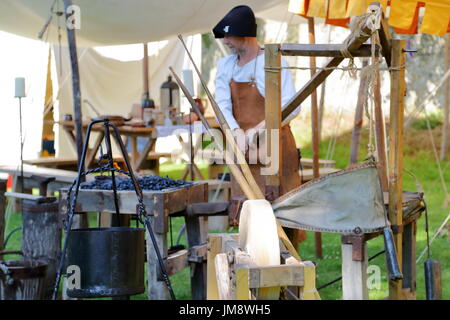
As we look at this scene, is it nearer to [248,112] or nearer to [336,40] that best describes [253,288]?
[248,112]

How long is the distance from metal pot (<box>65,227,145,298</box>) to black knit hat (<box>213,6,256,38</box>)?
117 centimetres

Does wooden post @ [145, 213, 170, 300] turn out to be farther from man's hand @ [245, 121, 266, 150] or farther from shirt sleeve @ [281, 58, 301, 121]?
shirt sleeve @ [281, 58, 301, 121]

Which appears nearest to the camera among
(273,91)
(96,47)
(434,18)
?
(273,91)

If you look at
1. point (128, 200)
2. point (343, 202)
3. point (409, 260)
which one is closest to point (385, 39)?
point (343, 202)

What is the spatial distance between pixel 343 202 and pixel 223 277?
724 millimetres

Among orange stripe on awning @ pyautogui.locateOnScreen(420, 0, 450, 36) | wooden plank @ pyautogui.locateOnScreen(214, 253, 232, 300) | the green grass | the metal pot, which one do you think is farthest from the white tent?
wooden plank @ pyautogui.locateOnScreen(214, 253, 232, 300)

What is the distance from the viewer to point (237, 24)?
3.61 metres

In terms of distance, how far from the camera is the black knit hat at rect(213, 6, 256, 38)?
360 cm

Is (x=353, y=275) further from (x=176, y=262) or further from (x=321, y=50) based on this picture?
(x=176, y=262)

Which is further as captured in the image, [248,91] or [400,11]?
[400,11]

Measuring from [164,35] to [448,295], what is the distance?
3214 millimetres

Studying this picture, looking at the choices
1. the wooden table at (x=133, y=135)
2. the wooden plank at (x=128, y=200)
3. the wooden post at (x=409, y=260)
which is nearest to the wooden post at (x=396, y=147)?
the wooden post at (x=409, y=260)

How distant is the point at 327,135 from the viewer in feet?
34.1
